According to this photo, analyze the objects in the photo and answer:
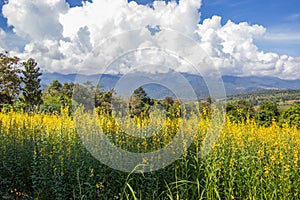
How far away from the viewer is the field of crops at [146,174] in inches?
141

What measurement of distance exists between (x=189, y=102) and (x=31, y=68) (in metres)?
28.8

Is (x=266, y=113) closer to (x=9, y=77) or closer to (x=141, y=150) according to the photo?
(x=141, y=150)

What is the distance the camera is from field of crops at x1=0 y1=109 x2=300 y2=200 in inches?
141

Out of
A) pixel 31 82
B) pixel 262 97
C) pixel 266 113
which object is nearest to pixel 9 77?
pixel 31 82

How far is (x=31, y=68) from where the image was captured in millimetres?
30297

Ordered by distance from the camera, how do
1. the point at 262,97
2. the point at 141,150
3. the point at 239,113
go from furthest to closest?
the point at 262,97, the point at 239,113, the point at 141,150

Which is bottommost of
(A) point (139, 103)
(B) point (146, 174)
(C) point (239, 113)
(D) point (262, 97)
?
(B) point (146, 174)

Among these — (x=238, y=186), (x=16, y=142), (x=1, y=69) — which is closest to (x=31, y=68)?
(x=1, y=69)

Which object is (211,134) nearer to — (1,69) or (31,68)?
(1,69)

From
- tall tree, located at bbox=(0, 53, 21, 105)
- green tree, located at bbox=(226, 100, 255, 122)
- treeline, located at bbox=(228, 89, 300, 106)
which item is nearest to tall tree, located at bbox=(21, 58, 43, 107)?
tall tree, located at bbox=(0, 53, 21, 105)

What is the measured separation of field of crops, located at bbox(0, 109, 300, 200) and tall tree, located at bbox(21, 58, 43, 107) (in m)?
25.7

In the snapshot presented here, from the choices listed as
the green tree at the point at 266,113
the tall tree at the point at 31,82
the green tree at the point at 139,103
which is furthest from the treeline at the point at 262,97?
the tall tree at the point at 31,82

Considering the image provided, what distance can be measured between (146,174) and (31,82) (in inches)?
1130

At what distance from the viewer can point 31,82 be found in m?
29.8
